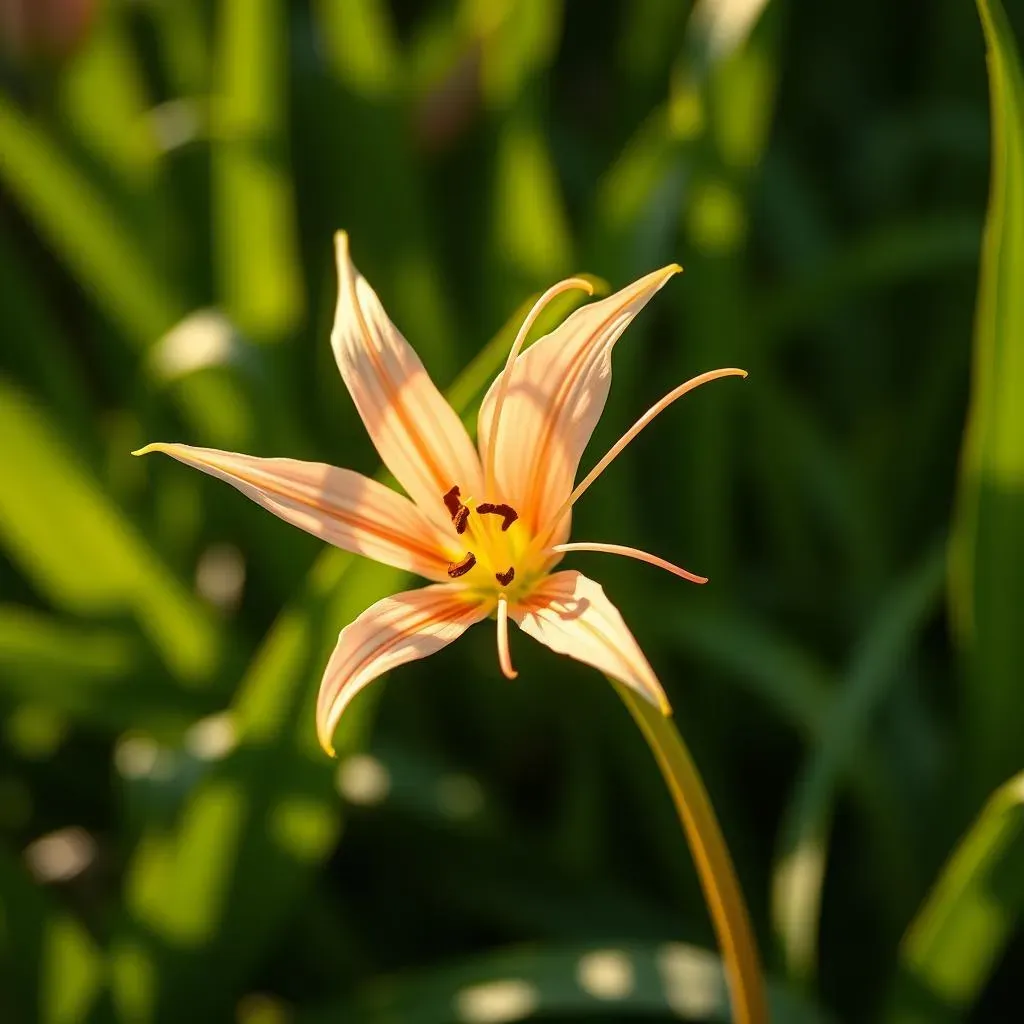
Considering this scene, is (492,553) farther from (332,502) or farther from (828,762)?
(828,762)

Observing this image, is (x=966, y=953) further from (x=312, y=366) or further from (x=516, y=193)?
(x=312, y=366)

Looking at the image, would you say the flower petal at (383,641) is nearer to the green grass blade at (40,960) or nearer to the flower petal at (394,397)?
the flower petal at (394,397)

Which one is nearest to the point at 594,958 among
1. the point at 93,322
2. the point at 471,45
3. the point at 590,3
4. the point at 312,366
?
the point at 312,366

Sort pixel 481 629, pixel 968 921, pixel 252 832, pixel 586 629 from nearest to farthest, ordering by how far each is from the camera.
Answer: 1. pixel 586 629
2. pixel 968 921
3. pixel 252 832
4. pixel 481 629

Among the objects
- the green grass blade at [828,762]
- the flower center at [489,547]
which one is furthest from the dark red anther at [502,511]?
the green grass blade at [828,762]

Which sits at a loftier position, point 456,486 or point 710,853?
point 456,486

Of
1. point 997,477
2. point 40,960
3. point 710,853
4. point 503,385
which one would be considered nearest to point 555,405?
point 503,385
